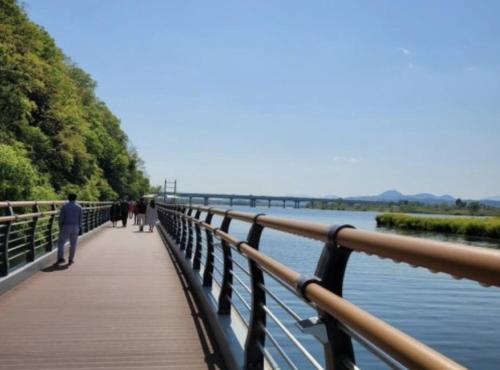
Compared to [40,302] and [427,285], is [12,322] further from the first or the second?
[427,285]

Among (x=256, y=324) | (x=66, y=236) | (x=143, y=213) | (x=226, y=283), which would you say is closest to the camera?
(x=256, y=324)

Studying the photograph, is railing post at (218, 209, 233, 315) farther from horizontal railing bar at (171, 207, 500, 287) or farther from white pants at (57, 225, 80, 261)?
white pants at (57, 225, 80, 261)

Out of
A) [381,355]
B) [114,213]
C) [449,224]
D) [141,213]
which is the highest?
[381,355]

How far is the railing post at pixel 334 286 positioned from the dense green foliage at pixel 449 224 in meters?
71.8

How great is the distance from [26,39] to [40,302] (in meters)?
37.8

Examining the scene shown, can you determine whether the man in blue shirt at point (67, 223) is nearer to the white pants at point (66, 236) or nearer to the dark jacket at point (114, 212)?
the white pants at point (66, 236)

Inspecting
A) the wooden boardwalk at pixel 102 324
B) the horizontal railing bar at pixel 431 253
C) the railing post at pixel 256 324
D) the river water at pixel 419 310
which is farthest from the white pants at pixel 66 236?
the horizontal railing bar at pixel 431 253

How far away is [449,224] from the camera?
79938 millimetres

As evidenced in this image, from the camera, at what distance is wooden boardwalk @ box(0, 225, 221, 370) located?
538 centimetres

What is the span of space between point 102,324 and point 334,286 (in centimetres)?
479

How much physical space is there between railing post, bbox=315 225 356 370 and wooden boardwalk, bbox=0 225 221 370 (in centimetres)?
286

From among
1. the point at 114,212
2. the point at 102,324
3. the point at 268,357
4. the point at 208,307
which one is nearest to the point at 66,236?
the point at 102,324

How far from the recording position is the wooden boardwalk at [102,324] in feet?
17.6

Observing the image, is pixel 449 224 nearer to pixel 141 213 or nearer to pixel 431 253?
pixel 141 213
